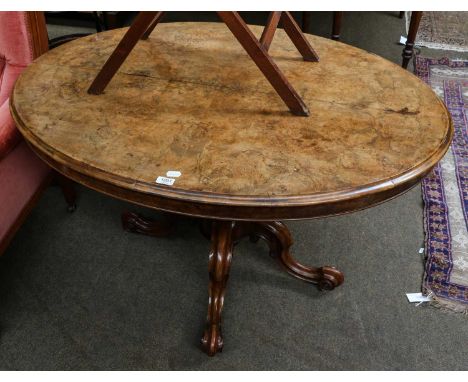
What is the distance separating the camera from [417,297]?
1.48 m

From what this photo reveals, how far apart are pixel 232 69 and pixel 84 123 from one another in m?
0.49

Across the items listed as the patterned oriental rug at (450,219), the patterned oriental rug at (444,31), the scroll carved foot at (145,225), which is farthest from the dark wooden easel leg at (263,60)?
the patterned oriental rug at (444,31)

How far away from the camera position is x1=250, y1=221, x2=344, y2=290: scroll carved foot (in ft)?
4.68

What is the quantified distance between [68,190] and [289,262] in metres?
0.94

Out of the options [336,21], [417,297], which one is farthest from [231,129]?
[336,21]

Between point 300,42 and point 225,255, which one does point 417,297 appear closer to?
point 225,255

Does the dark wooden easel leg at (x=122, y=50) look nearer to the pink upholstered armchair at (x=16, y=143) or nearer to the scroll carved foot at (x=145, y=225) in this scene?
the pink upholstered armchair at (x=16, y=143)

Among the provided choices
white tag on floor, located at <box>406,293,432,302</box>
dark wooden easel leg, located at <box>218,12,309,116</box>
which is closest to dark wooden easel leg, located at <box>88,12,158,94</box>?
dark wooden easel leg, located at <box>218,12,309,116</box>

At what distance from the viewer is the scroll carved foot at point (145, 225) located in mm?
1642

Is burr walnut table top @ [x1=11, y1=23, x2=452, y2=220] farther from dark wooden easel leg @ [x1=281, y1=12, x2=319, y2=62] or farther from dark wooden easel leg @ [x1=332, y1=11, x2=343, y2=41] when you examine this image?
dark wooden easel leg @ [x1=332, y1=11, x2=343, y2=41]

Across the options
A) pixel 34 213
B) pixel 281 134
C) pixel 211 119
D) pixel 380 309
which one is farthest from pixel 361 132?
pixel 34 213

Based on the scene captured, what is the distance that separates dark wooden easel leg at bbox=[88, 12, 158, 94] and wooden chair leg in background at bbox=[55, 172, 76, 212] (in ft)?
2.36

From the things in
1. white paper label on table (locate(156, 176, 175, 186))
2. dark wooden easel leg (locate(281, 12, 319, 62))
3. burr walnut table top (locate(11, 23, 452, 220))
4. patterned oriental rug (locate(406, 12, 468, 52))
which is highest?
dark wooden easel leg (locate(281, 12, 319, 62))

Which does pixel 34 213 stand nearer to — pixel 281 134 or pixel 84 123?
pixel 84 123
